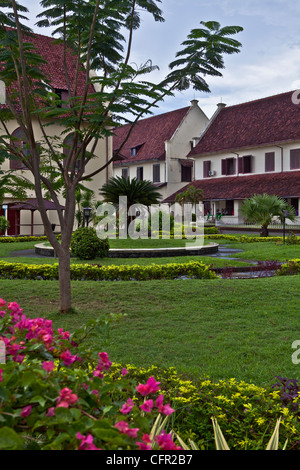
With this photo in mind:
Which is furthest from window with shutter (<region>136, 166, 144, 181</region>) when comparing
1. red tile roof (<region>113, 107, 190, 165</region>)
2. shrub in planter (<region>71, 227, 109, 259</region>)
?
shrub in planter (<region>71, 227, 109, 259</region>)

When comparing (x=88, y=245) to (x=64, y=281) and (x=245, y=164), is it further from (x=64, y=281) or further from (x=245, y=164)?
(x=245, y=164)

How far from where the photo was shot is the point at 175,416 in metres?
3.32

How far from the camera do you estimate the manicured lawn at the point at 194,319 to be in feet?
16.5

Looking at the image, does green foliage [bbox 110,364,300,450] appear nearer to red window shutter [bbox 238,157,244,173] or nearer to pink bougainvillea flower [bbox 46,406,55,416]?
pink bougainvillea flower [bbox 46,406,55,416]

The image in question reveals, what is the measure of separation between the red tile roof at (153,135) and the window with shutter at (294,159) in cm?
1239

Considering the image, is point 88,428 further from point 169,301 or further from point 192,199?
point 192,199

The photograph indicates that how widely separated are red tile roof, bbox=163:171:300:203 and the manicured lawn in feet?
77.5

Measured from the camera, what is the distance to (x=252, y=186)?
3509 centimetres

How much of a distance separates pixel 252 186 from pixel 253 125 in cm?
626

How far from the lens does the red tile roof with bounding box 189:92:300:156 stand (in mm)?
35250

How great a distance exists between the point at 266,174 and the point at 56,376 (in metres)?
35.8

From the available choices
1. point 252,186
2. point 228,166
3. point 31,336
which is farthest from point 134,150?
point 31,336

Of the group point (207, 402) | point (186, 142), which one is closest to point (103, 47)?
point (207, 402)
